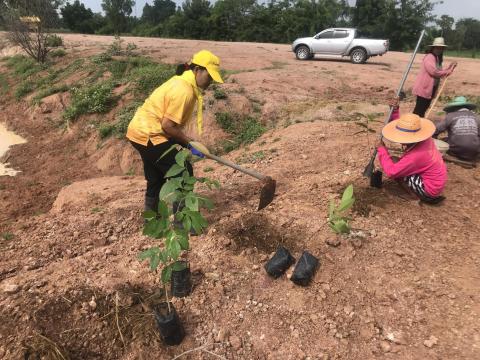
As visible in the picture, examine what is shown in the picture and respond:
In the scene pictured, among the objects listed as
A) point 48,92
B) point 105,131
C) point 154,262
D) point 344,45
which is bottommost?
point 105,131

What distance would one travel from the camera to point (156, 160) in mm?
2994

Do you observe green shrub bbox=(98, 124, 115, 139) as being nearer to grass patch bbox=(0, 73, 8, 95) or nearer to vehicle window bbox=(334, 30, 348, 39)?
grass patch bbox=(0, 73, 8, 95)

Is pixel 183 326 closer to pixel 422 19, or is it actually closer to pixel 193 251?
pixel 193 251

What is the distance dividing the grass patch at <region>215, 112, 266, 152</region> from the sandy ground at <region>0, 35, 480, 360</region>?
2.50 feet

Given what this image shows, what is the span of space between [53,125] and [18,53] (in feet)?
27.7

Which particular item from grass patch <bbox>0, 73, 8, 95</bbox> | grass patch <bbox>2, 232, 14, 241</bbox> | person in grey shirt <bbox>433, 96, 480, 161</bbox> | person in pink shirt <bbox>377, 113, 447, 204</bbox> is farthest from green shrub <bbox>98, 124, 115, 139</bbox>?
grass patch <bbox>0, 73, 8, 95</bbox>

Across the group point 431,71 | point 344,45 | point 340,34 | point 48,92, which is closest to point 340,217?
point 431,71

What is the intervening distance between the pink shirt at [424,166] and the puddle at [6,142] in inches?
222

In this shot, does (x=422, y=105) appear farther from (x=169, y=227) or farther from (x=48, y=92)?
(x=48, y=92)

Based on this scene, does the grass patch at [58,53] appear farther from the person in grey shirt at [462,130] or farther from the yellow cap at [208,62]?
the person in grey shirt at [462,130]

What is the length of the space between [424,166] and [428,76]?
244 cm

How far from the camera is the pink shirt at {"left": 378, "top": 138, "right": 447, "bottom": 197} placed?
3.22 meters

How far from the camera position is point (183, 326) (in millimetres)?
2334

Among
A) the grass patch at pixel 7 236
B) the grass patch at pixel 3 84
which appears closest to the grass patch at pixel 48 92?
the grass patch at pixel 3 84
